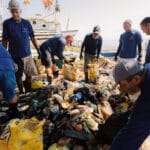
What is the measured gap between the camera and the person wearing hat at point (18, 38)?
5206mm

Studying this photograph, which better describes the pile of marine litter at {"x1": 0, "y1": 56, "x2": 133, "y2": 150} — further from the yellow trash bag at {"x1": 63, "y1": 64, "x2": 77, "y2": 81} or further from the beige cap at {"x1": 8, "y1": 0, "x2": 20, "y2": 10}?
the beige cap at {"x1": 8, "y1": 0, "x2": 20, "y2": 10}

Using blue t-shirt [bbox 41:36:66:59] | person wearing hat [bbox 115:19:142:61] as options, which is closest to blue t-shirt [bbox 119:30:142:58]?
person wearing hat [bbox 115:19:142:61]

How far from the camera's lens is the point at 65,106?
5055 millimetres

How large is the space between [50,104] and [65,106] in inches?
11.2

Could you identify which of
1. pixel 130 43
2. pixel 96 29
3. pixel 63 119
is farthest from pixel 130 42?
pixel 63 119

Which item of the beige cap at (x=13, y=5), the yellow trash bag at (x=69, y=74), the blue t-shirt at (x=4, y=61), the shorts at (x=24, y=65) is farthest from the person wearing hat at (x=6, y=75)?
the yellow trash bag at (x=69, y=74)

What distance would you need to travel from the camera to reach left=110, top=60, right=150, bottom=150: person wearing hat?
2.43 meters

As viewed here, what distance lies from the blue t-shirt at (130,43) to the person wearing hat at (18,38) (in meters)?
2.25

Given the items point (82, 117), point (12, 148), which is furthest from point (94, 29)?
point (12, 148)

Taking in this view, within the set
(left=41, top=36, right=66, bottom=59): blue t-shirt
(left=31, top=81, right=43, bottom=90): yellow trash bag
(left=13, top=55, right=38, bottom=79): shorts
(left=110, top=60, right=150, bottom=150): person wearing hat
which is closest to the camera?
(left=110, top=60, right=150, bottom=150): person wearing hat

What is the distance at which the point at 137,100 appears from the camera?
2467mm

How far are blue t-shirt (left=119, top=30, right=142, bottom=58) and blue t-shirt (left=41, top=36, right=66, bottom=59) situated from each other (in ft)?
4.82

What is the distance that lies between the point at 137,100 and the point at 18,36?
3504mm

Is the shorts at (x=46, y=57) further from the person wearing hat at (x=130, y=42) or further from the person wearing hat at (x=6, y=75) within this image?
the person wearing hat at (x=6, y=75)
